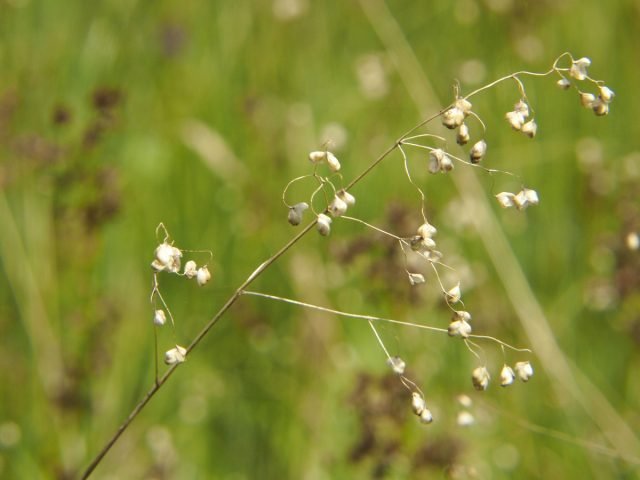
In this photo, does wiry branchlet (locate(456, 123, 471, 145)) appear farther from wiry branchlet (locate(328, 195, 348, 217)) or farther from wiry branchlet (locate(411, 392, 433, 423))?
wiry branchlet (locate(411, 392, 433, 423))

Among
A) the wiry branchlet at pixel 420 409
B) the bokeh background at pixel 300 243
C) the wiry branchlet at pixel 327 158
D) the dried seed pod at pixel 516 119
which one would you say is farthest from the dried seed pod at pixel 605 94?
the bokeh background at pixel 300 243

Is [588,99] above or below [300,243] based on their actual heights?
above

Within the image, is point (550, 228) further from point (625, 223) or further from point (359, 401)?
point (359, 401)

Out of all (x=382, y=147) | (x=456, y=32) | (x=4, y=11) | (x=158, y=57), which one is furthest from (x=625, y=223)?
(x=4, y=11)

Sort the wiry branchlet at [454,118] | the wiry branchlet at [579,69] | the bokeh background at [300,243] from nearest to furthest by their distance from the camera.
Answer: the wiry branchlet at [454,118] → the wiry branchlet at [579,69] → the bokeh background at [300,243]

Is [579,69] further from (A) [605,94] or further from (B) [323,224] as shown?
→ (B) [323,224]

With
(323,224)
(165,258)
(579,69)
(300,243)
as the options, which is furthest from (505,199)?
(300,243)

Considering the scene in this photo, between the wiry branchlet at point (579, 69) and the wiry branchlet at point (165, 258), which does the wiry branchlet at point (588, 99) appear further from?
the wiry branchlet at point (165, 258)

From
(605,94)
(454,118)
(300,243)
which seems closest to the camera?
(454,118)
